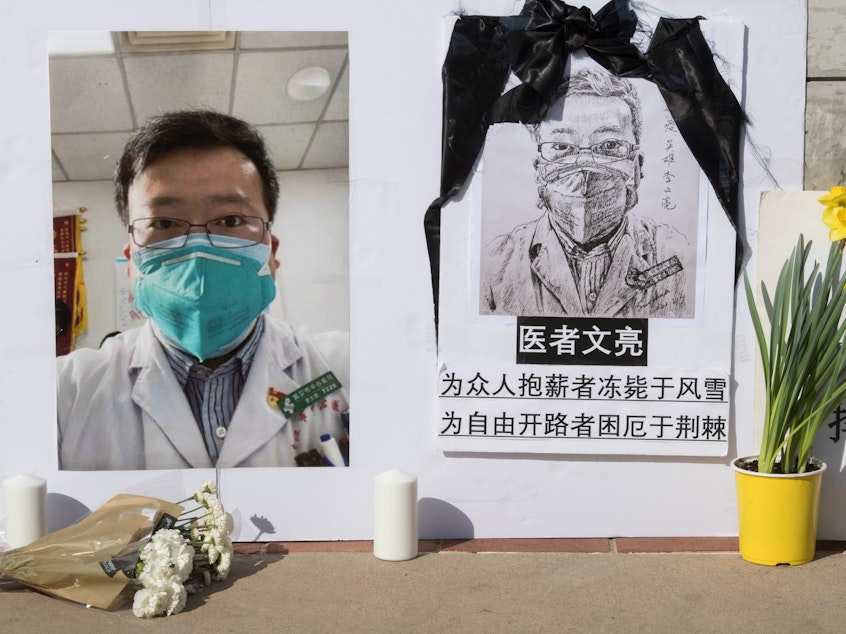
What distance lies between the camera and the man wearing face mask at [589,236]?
3885mm

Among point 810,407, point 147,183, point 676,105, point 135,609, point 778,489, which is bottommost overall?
point 135,609

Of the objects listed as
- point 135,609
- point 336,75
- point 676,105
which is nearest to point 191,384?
point 135,609

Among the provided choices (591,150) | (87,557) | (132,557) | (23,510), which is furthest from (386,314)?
(23,510)

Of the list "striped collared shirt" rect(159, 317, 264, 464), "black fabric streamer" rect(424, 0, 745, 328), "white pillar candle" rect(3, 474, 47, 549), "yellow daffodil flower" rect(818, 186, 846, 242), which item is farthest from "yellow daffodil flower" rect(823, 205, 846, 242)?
"white pillar candle" rect(3, 474, 47, 549)

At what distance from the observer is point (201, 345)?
3.91m

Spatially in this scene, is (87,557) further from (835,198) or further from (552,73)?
(835,198)

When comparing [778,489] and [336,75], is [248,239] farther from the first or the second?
[778,489]

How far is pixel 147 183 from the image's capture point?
3.87 meters

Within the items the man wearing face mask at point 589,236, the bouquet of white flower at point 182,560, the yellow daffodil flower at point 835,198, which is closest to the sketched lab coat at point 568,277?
the man wearing face mask at point 589,236

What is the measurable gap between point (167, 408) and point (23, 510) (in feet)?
2.22

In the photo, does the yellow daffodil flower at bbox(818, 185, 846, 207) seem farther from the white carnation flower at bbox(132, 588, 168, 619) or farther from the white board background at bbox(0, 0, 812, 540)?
the white carnation flower at bbox(132, 588, 168, 619)

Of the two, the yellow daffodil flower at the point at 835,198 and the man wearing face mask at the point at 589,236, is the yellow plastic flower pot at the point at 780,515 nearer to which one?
the man wearing face mask at the point at 589,236

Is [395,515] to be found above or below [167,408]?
below

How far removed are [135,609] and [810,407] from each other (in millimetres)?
2665
